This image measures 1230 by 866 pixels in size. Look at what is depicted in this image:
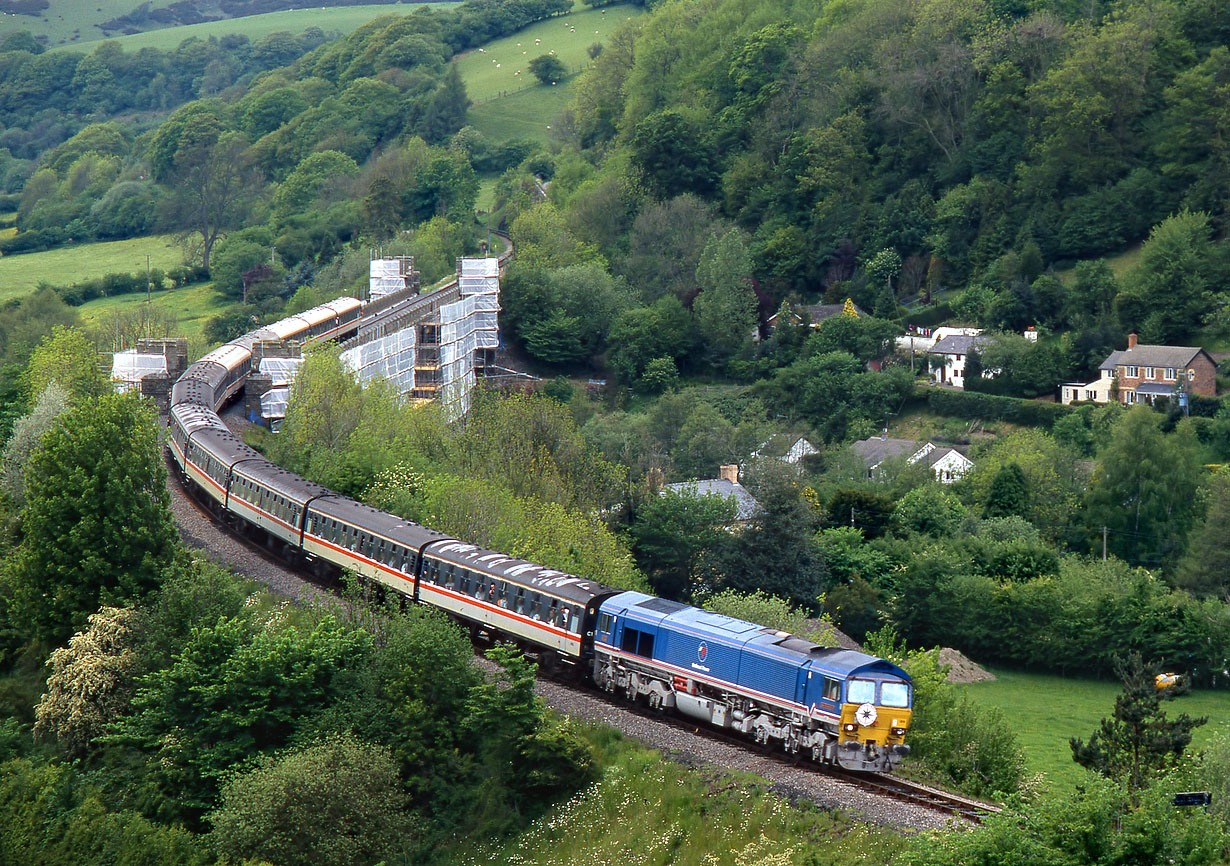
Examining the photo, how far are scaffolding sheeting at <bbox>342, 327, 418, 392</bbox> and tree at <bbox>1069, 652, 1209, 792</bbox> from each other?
1555 inches

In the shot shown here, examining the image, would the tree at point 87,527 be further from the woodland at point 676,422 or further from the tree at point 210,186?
the tree at point 210,186

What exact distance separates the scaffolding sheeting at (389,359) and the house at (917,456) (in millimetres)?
23218

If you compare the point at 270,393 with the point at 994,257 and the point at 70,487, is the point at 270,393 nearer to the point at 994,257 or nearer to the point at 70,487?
the point at 70,487

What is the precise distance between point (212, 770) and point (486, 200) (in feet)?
349

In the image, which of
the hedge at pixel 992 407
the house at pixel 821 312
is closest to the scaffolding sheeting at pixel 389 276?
the house at pixel 821 312

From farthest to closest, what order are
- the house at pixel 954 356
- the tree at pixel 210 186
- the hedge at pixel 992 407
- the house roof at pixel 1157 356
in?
1. the tree at pixel 210 186
2. the house at pixel 954 356
3. the hedge at pixel 992 407
4. the house roof at pixel 1157 356

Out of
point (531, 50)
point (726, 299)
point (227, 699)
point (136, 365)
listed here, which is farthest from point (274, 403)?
point (531, 50)

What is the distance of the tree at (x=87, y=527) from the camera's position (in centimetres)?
3494

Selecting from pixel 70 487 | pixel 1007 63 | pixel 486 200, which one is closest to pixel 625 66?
pixel 486 200

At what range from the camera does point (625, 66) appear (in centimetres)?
12800

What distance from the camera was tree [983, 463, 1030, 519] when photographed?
66.1 metres

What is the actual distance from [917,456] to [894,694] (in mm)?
49217

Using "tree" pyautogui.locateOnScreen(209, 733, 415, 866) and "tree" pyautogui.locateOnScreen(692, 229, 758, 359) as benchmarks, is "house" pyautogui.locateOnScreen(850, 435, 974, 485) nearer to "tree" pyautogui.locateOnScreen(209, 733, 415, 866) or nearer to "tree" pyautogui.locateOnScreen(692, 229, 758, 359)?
"tree" pyautogui.locateOnScreen(692, 229, 758, 359)

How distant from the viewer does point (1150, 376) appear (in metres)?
76.8
